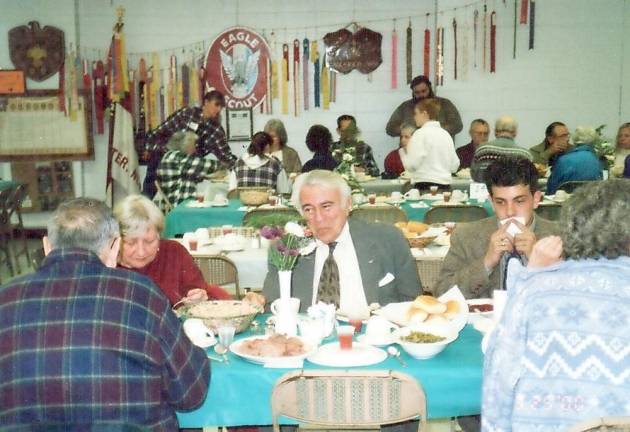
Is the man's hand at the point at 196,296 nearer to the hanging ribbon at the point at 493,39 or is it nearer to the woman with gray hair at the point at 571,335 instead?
the woman with gray hair at the point at 571,335

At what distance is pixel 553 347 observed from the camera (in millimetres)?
2000

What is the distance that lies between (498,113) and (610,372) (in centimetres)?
842

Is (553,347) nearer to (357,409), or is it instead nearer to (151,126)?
(357,409)

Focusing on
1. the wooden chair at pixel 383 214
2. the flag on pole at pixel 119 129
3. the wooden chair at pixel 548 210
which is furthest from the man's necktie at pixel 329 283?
the flag on pole at pixel 119 129

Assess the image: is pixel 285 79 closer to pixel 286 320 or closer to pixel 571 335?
pixel 286 320

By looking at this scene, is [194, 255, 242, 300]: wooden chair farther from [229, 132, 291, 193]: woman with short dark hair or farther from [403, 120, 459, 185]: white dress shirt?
[403, 120, 459, 185]: white dress shirt

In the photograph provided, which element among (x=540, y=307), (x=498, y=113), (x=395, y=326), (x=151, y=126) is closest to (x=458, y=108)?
(x=498, y=113)

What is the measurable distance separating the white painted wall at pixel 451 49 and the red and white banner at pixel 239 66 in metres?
0.16

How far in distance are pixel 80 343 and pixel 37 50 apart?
847 centimetres

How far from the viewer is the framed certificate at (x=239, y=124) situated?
10148 millimetres

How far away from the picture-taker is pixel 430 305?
2.96 m

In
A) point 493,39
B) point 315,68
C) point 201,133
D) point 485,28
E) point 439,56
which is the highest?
point 485,28

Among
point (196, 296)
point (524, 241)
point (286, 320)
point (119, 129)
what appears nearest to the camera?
point (286, 320)

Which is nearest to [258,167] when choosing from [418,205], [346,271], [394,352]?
[418,205]
